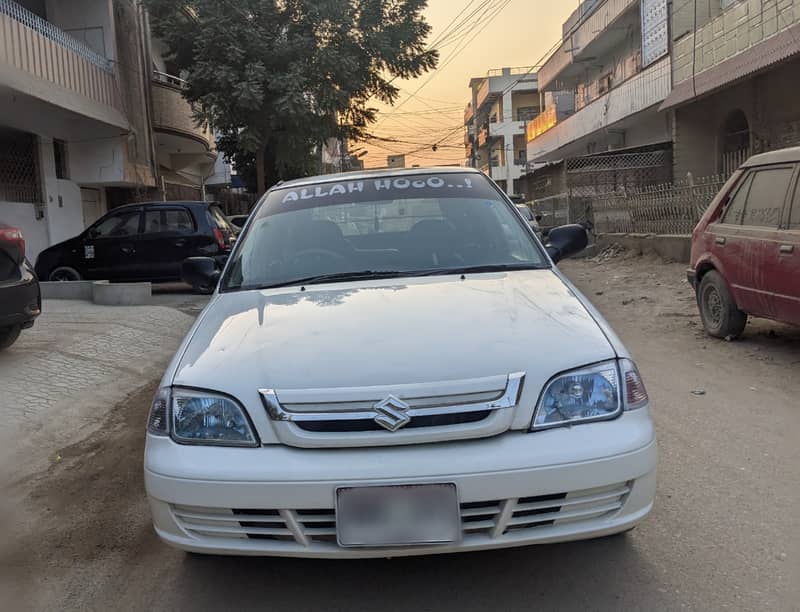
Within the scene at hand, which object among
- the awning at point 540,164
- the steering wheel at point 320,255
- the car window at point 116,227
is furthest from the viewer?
the awning at point 540,164

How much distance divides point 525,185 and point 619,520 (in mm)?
35095

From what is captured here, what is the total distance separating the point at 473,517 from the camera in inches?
87.8

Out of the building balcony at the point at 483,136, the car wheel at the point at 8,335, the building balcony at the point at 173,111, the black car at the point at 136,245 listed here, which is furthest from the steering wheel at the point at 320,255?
the building balcony at the point at 483,136

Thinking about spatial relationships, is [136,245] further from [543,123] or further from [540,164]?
[540,164]

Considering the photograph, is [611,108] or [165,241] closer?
[165,241]

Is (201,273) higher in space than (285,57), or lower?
lower

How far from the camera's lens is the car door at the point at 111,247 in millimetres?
11945

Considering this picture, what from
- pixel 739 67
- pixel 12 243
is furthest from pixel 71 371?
pixel 739 67

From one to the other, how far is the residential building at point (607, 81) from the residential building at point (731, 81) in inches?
36.0

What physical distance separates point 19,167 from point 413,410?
1351 cm

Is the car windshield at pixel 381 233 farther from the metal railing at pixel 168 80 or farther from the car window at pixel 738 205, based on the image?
the metal railing at pixel 168 80

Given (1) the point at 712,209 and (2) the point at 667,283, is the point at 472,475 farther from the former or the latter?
(2) the point at 667,283

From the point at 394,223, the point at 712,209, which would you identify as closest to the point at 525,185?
the point at 712,209

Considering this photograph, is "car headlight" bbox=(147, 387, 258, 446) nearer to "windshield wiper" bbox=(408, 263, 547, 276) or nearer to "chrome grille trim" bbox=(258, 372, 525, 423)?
"chrome grille trim" bbox=(258, 372, 525, 423)
